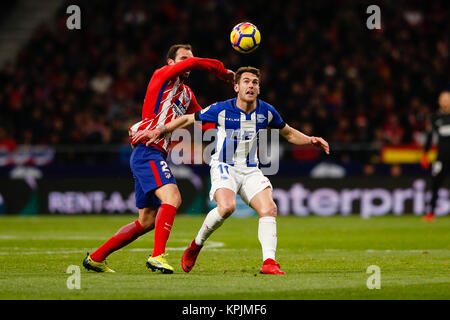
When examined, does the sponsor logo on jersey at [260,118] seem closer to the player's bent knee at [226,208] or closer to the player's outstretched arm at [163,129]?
the player's outstretched arm at [163,129]

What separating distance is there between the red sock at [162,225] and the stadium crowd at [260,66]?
12.1 metres

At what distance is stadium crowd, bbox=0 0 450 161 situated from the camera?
21.2 m

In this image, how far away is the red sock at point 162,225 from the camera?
27.2ft

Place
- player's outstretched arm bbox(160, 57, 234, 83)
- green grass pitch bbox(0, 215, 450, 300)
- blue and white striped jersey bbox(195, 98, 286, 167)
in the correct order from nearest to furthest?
1. green grass pitch bbox(0, 215, 450, 300)
2. player's outstretched arm bbox(160, 57, 234, 83)
3. blue and white striped jersey bbox(195, 98, 286, 167)

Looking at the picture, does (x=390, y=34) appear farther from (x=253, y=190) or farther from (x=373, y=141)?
(x=253, y=190)

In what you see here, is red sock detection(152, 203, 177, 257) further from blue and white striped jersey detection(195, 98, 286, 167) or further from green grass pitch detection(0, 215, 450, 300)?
blue and white striped jersey detection(195, 98, 286, 167)

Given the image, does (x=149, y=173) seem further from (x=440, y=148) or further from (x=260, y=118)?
(x=440, y=148)

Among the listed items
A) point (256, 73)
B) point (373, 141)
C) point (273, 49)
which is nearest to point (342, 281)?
point (256, 73)

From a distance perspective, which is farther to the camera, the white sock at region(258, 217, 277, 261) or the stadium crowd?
the stadium crowd

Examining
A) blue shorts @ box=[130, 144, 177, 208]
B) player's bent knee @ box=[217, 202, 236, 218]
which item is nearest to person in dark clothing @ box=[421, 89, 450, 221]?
player's bent knee @ box=[217, 202, 236, 218]

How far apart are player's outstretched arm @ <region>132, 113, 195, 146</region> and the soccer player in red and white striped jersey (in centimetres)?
15

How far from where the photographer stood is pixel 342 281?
7.48 m

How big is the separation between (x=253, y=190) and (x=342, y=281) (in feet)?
5.10

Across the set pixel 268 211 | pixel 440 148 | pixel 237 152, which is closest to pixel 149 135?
pixel 237 152
